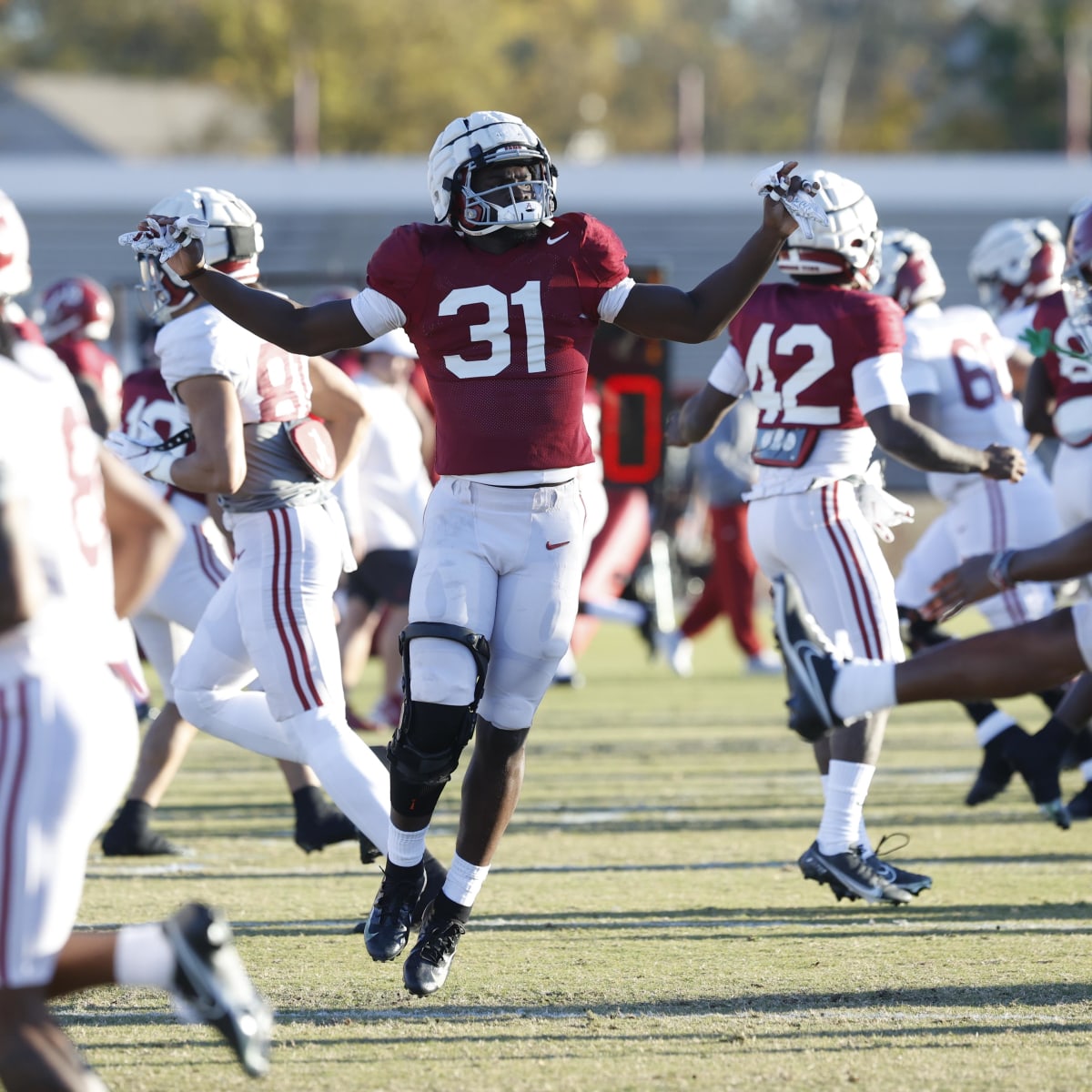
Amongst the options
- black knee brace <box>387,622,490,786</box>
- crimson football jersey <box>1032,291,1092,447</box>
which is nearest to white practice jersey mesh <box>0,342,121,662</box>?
black knee brace <box>387,622,490,786</box>

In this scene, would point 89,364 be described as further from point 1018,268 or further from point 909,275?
point 1018,268

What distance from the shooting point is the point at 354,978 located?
486cm

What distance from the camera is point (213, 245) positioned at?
216 inches

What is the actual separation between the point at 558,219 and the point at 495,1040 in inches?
73.5

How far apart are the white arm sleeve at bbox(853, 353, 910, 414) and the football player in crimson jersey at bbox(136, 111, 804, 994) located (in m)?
1.16

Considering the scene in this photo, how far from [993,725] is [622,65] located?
173 ft

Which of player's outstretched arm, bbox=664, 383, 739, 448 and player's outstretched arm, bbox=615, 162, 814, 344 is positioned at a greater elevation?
player's outstretched arm, bbox=615, 162, 814, 344

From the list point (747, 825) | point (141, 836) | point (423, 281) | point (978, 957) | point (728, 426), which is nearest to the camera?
point (423, 281)

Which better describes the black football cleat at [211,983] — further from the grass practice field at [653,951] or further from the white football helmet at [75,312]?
the white football helmet at [75,312]

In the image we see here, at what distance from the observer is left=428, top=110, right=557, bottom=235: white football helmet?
4574mm

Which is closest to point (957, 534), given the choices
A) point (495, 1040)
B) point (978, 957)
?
point (978, 957)

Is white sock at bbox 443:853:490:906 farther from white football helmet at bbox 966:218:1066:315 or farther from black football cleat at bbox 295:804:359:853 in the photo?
white football helmet at bbox 966:218:1066:315

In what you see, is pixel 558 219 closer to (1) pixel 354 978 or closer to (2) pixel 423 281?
(2) pixel 423 281

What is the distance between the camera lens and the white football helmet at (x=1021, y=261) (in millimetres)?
8227
